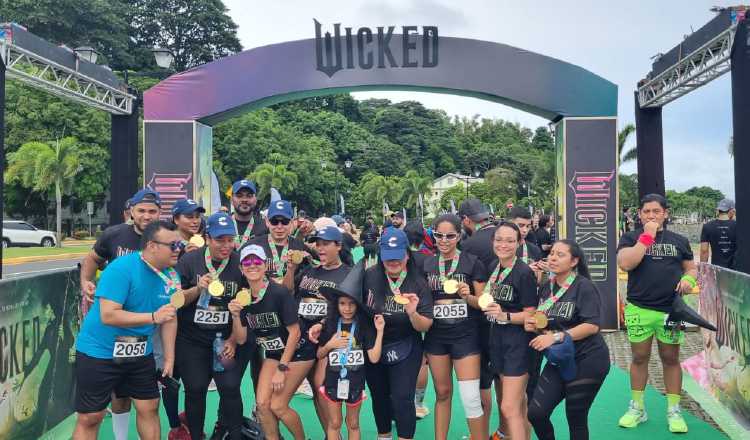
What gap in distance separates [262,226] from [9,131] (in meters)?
37.1

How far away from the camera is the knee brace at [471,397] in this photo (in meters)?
4.55

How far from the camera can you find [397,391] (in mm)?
4527

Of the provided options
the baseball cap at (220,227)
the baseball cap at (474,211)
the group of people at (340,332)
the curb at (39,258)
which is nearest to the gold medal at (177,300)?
the group of people at (340,332)

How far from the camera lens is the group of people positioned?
4.24m

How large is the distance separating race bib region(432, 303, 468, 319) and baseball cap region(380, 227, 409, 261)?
1.66ft

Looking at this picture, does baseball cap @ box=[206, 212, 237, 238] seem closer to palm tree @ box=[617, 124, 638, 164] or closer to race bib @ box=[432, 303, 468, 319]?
race bib @ box=[432, 303, 468, 319]

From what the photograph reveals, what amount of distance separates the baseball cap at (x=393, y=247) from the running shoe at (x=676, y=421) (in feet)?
10.5

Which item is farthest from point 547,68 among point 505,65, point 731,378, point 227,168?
point 227,168

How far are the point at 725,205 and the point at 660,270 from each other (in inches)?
179

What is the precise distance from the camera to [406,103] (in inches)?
4075

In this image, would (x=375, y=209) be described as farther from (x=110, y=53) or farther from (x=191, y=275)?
(x=191, y=275)

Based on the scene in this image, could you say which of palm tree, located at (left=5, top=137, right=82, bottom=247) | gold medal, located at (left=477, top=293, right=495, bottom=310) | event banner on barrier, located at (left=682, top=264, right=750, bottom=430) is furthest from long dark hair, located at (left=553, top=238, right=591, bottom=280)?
palm tree, located at (left=5, top=137, right=82, bottom=247)

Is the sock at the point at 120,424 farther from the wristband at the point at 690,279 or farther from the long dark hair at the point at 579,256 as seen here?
the wristband at the point at 690,279

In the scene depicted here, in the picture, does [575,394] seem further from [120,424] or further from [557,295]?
[120,424]
